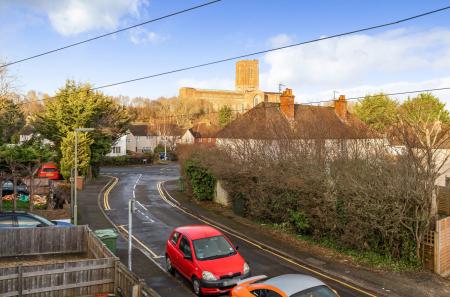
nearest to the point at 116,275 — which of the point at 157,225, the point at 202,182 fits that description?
the point at 157,225

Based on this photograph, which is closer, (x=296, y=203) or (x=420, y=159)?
(x=420, y=159)

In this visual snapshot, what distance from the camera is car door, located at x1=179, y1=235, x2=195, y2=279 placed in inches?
516

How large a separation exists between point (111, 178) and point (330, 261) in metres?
31.9

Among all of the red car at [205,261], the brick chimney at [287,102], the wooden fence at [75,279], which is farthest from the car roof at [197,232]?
the brick chimney at [287,102]

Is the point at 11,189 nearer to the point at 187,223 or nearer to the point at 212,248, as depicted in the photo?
the point at 187,223

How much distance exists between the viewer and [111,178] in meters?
44.0

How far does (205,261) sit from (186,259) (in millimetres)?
823

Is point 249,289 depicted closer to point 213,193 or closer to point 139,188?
point 213,193

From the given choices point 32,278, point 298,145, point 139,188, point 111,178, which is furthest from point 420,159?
point 111,178

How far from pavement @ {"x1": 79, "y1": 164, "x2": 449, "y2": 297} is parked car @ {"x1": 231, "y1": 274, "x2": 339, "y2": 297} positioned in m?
3.31

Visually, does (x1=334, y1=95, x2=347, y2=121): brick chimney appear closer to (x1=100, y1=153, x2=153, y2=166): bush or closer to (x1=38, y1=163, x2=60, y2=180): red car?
(x1=38, y1=163, x2=60, y2=180): red car

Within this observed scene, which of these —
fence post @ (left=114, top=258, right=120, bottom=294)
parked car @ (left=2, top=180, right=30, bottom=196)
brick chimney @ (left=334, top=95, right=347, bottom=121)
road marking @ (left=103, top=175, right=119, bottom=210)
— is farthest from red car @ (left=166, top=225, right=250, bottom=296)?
brick chimney @ (left=334, top=95, right=347, bottom=121)

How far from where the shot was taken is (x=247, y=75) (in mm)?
189875

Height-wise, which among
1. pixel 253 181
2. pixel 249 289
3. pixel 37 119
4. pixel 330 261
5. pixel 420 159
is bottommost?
pixel 330 261
